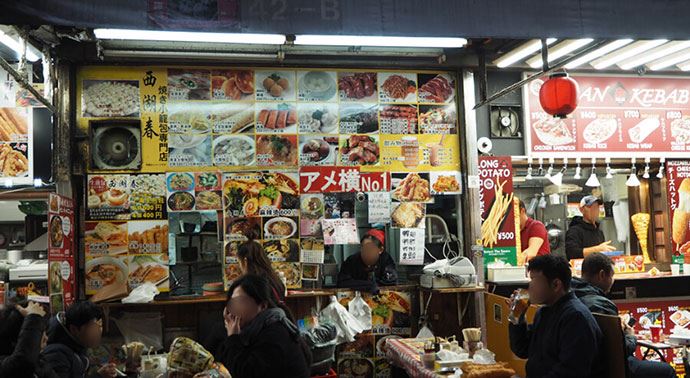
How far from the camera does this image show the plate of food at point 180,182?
24.2ft

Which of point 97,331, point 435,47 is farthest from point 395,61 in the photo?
point 97,331

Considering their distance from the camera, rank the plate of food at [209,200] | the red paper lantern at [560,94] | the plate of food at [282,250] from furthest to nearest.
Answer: the plate of food at [282,250]
the plate of food at [209,200]
the red paper lantern at [560,94]

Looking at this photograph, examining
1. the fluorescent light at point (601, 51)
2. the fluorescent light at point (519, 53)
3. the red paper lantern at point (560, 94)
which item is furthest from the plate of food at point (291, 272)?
the fluorescent light at point (601, 51)

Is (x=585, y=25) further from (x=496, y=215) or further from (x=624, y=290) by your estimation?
(x=624, y=290)

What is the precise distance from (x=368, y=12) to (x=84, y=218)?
5043mm

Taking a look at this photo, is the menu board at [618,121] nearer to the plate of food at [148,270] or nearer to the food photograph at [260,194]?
the food photograph at [260,194]

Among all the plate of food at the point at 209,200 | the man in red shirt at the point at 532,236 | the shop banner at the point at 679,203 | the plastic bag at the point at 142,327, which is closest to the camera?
the plastic bag at the point at 142,327

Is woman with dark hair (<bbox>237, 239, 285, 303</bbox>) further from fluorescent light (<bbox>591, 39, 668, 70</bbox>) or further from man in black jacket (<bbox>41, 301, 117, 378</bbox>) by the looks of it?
fluorescent light (<bbox>591, 39, 668, 70</bbox>)

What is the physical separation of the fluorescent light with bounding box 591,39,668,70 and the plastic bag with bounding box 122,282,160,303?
258 inches

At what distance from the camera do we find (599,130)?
28.2 ft

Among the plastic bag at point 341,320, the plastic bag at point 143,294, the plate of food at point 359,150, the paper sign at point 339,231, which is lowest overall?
the plastic bag at point 341,320

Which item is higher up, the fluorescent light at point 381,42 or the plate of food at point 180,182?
the fluorescent light at point 381,42

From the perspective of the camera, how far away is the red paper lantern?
6.42 metres

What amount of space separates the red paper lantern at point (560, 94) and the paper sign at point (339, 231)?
2.80 metres
